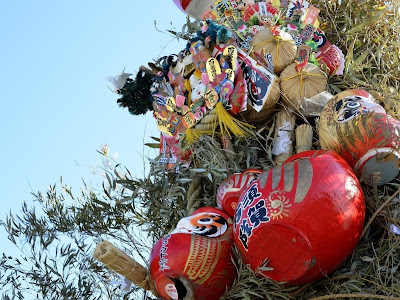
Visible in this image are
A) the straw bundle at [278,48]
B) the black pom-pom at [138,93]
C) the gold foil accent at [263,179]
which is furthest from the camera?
the black pom-pom at [138,93]

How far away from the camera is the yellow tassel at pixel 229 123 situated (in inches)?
124

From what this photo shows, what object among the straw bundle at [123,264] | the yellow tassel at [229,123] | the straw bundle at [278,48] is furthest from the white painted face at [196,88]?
the straw bundle at [123,264]

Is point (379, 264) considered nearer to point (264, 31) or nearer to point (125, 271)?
point (125, 271)

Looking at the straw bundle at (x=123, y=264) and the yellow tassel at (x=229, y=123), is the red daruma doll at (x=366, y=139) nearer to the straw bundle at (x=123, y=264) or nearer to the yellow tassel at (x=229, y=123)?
the yellow tassel at (x=229, y=123)

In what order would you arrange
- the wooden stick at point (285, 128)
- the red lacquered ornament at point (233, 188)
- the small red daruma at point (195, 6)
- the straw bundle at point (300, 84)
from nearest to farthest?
1. the red lacquered ornament at point (233, 188)
2. the wooden stick at point (285, 128)
3. the straw bundle at point (300, 84)
4. the small red daruma at point (195, 6)

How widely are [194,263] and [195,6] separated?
195 cm

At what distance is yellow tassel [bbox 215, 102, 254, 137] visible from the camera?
10.4 feet

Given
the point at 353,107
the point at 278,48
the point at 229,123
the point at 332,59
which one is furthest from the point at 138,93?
the point at 353,107

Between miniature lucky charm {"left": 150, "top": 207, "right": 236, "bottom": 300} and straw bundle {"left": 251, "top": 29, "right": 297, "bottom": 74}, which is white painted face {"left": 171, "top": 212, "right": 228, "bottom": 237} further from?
straw bundle {"left": 251, "top": 29, "right": 297, "bottom": 74}

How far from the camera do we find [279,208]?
8.08 feet

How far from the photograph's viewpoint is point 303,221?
2.43 m

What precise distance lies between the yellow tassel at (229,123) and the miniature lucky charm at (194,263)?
1.82 feet

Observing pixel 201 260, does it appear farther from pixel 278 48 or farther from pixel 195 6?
pixel 195 6

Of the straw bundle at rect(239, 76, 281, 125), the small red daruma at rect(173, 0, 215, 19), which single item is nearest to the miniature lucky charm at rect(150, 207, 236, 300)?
the straw bundle at rect(239, 76, 281, 125)
